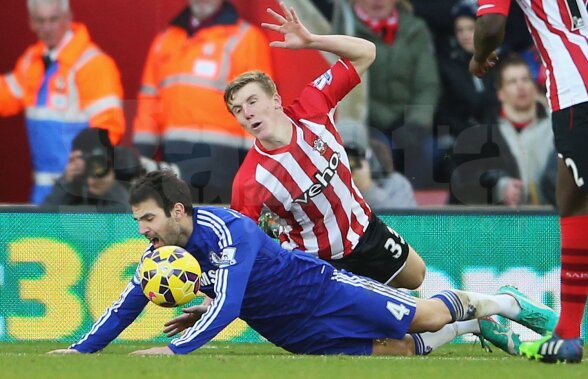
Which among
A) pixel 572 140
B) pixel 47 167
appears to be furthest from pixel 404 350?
pixel 47 167

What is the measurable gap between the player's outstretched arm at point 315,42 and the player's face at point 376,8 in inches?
119

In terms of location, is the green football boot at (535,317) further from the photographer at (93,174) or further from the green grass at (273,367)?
the photographer at (93,174)

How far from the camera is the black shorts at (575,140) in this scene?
18.1ft

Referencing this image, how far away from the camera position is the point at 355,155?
955 centimetres

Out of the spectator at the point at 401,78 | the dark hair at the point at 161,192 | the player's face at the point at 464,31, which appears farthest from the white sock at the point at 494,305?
the player's face at the point at 464,31

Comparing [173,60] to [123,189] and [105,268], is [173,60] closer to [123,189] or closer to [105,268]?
[123,189]

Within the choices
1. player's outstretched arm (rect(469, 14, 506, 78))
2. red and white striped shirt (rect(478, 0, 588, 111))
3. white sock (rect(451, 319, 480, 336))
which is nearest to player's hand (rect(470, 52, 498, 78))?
player's outstretched arm (rect(469, 14, 506, 78))

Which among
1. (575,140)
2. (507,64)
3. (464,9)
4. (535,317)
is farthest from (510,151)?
(575,140)

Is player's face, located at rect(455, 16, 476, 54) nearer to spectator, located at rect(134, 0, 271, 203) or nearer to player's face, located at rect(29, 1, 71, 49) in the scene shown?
spectator, located at rect(134, 0, 271, 203)

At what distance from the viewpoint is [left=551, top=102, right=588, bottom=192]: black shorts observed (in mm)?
5512

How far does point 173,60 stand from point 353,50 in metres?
3.27

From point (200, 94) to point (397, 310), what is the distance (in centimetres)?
396

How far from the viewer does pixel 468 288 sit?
852cm

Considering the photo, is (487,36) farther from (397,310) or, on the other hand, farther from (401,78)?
(401,78)
